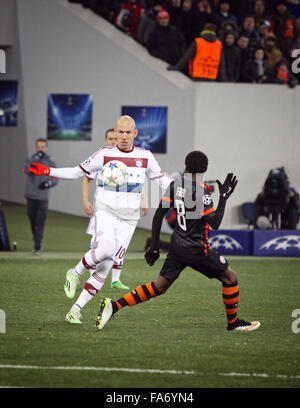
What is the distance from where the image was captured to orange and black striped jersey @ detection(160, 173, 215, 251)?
Result: 7977 millimetres

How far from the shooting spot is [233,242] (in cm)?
1714

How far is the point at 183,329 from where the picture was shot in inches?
332

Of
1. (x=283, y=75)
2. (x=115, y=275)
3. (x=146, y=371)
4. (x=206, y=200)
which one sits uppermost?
(x=283, y=75)

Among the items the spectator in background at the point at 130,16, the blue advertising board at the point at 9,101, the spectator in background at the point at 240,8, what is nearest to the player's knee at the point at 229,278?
the spectator in background at the point at 130,16

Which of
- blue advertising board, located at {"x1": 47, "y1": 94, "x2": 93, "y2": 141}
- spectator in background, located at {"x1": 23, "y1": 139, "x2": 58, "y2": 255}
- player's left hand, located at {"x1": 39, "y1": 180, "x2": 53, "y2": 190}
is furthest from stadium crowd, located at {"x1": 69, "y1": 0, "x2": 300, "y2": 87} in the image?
player's left hand, located at {"x1": 39, "y1": 180, "x2": 53, "y2": 190}

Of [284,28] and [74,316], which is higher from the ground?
[284,28]

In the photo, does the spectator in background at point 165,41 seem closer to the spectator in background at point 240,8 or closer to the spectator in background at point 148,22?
the spectator in background at point 148,22

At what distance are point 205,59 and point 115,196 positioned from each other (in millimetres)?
11625

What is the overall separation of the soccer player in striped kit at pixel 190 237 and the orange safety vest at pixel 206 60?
11154mm

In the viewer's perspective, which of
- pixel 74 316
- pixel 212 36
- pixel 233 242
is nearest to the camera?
pixel 74 316

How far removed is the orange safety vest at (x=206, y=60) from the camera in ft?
61.8

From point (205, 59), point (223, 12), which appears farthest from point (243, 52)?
point (223, 12)

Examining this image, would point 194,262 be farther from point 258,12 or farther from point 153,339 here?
point 258,12
